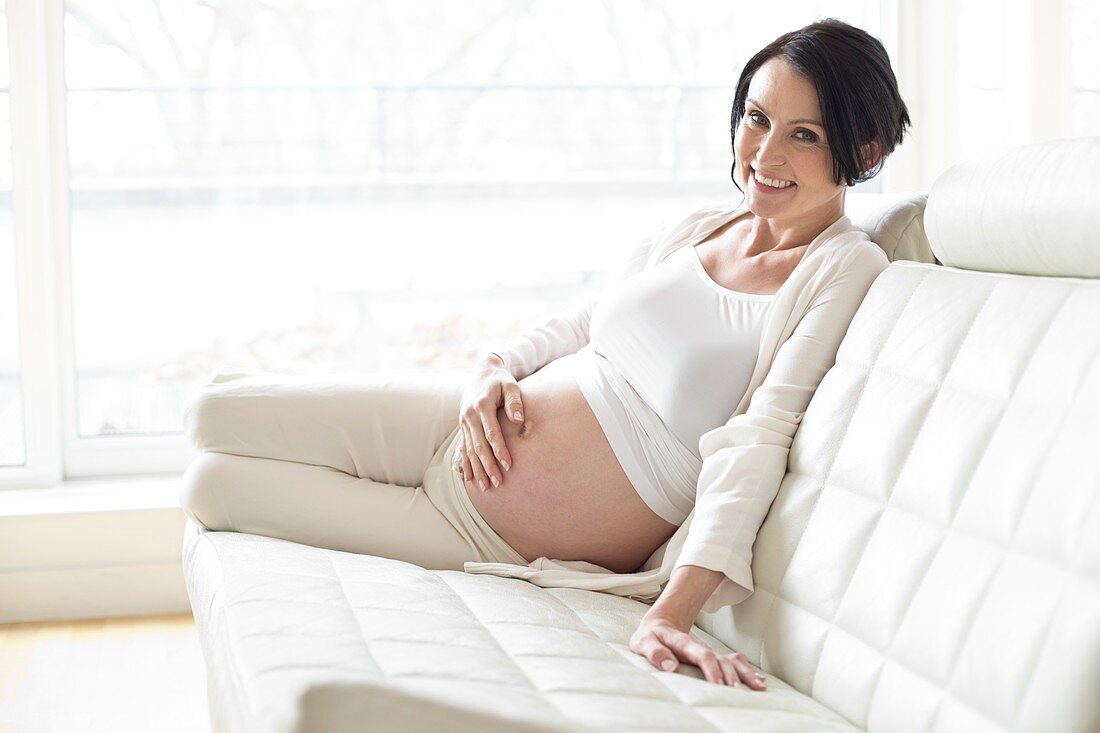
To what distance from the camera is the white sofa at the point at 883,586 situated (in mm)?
979

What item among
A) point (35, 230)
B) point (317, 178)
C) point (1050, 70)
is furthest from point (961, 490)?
point (35, 230)

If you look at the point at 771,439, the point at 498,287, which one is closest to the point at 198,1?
the point at 498,287

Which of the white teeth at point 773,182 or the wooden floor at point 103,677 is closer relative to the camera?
the white teeth at point 773,182

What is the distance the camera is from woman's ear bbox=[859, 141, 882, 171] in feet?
5.36

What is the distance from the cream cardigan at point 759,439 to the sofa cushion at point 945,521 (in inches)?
1.3

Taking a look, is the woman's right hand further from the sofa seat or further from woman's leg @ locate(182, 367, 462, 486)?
the sofa seat

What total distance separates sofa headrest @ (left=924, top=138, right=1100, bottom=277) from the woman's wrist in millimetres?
536

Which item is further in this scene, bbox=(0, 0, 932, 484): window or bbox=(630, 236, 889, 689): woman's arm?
bbox=(0, 0, 932, 484): window

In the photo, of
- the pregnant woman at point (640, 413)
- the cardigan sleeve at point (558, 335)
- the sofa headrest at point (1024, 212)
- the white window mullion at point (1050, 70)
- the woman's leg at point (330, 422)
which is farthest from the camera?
the white window mullion at point (1050, 70)

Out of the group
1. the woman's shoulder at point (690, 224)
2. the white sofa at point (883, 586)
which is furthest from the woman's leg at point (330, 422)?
the woman's shoulder at point (690, 224)

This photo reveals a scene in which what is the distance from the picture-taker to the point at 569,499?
167 cm

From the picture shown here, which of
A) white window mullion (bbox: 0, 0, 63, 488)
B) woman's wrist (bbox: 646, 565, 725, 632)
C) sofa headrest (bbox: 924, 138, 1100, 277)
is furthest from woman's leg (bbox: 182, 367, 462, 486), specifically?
white window mullion (bbox: 0, 0, 63, 488)

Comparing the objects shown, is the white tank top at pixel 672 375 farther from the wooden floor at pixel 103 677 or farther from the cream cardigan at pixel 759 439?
the wooden floor at pixel 103 677

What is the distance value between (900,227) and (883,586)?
677mm
